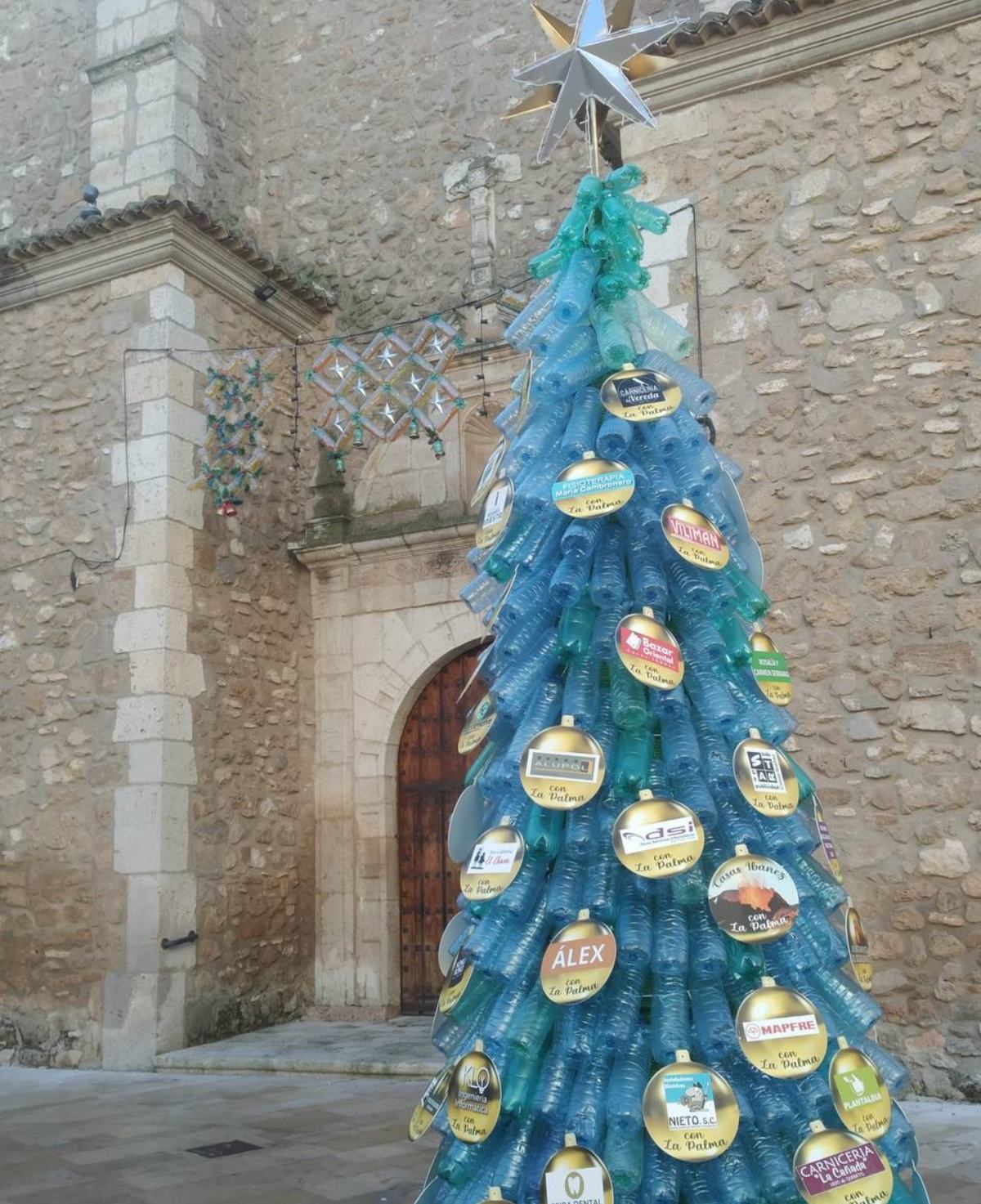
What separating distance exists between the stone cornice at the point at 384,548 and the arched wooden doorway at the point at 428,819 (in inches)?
27.9

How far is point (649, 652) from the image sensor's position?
2.38 m

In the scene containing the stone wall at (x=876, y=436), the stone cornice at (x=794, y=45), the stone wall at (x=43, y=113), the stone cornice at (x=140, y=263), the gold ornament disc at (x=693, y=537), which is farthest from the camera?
the stone wall at (x=43, y=113)

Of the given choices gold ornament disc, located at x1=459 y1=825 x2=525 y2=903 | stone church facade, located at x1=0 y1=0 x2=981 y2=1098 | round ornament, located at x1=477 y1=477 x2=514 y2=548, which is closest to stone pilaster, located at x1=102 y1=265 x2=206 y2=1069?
stone church facade, located at x1=0 y1=0 x2=981 y2=1098

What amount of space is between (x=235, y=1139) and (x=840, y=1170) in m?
2.93

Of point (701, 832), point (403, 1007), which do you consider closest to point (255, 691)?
point (403, 1007)

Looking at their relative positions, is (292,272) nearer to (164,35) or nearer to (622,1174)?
(164,35)

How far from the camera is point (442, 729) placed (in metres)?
7.47

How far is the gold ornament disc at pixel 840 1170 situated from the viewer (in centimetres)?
211

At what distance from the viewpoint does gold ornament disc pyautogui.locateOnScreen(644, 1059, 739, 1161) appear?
2.12m

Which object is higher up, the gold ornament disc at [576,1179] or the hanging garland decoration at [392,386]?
the hanging garland decoration at [392,386]

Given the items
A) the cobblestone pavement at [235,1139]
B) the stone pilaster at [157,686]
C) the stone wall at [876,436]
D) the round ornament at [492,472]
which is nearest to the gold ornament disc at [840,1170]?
the cobblestone pavement at [235,1139]

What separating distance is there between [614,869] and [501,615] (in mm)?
613

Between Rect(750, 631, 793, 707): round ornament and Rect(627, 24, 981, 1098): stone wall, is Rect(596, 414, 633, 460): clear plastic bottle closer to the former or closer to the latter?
Rect(750, 631, 793, 707): round ornament

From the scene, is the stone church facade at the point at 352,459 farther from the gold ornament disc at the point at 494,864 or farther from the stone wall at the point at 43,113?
the gold ornament disc at the point at 494,864
